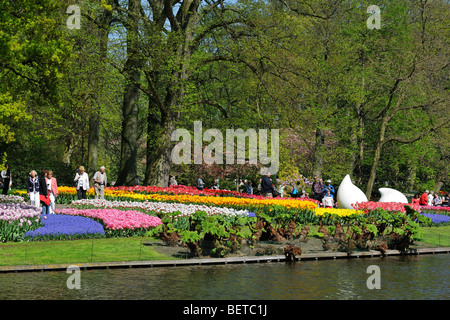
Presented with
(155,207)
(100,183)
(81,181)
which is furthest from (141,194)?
(155,207)

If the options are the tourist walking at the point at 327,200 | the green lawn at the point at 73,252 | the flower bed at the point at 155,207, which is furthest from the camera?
the tourist walking at the point at 327,200

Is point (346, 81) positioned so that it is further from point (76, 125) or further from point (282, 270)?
point (282, 270)

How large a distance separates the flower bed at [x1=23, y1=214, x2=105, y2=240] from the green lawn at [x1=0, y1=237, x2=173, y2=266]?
520mm

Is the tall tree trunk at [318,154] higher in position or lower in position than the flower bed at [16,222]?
higher

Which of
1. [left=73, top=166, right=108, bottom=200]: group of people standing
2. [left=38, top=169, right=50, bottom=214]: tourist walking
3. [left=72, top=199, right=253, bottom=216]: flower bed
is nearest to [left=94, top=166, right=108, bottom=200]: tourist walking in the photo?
[left=73, top=166, right=108, bottom=200]: group of people standing

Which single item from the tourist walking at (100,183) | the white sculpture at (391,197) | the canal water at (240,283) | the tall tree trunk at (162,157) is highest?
the tall tree trunk at (162,157)

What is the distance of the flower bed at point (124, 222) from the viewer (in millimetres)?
17469

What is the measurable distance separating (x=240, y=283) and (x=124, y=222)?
6.72m

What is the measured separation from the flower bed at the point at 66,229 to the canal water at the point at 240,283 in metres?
3.77

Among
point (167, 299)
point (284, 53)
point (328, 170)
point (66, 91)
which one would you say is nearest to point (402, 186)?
point (328, 170)

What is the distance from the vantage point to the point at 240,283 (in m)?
11.8

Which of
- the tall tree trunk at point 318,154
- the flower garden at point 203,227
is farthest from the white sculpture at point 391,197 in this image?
the flower garden at point 203,227

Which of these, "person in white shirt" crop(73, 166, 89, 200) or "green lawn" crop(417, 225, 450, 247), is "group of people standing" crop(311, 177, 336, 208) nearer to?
"green lawn" crop(417, 225, 450, 247)

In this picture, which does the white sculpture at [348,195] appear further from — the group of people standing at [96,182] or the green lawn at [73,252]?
the green lawn at [73,252]
